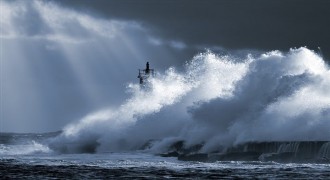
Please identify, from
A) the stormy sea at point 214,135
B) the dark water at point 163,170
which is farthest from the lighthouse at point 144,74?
the dark water at point 163,170

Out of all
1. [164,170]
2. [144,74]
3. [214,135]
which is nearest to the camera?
[164,170]

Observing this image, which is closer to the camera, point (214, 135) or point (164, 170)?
point (164, 170)

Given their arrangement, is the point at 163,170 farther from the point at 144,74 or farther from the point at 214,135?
the point at 144,74

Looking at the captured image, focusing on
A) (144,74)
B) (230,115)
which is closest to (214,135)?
(230,115)

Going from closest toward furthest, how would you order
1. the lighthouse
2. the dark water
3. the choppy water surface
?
the dark water
the choppy water surface
the lighthouse

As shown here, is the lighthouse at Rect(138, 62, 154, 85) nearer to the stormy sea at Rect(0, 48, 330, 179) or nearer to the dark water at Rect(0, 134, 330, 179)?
the stormy sea at Rect(0, 48, 330, 179)

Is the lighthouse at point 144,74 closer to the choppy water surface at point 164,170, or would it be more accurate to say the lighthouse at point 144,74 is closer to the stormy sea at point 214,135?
the stormy sea at point 214,135

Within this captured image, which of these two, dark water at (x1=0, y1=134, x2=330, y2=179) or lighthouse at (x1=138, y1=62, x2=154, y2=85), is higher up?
lighthouse at (x1=138, y1=62, x2=154, y2=85)

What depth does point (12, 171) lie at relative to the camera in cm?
2859

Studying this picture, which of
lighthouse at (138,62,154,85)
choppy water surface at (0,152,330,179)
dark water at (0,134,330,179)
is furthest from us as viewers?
lighthouse at (138,62,154,85)

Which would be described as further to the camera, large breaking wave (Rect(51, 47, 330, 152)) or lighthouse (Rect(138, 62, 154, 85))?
lighthouse (Rect(138, 62, 154, 85))

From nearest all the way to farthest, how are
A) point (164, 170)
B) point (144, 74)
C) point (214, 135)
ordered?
1. point (164, 170)
2. point (214, 135)
3. point (144, 74)

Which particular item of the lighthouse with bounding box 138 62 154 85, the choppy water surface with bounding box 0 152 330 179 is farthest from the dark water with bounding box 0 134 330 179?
the lighthouse with bounding box 138 62 154 85

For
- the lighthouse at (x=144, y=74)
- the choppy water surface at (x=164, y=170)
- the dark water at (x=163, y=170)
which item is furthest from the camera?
the lighthouse at (x=144, y=74)
